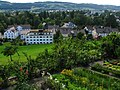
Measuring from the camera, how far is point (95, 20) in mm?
88438

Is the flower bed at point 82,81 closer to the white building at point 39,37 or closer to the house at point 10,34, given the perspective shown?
the white building at point 39,37

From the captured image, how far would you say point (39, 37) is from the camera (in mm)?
63156

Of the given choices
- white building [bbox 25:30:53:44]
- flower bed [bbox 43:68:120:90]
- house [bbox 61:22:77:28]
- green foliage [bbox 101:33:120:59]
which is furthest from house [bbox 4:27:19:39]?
flower bed [bbox 43:68:120:90]

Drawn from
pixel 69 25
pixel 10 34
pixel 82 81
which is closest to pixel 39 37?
pixel 10 34

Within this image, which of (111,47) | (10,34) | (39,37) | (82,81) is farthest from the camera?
(10,34)

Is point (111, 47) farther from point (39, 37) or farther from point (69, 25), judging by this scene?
point (69, 25)

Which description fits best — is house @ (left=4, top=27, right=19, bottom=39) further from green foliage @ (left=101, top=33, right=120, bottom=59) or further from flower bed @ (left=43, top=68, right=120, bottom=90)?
flower bed @ (left=43, top=68, right=120, bottom=90)

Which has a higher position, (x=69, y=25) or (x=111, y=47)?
(x=111, y=47)

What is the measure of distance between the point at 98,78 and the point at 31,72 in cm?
735

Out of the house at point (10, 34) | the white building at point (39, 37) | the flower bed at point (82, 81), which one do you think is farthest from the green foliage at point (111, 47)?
the house at point (10, 34)

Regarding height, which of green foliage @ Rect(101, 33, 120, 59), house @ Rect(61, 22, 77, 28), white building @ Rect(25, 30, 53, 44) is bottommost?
house @ Rect(61, 22, 77, 28)

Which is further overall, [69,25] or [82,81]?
[69,25]

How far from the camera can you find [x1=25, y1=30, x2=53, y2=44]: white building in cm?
6294

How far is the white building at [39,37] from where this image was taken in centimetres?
6294
